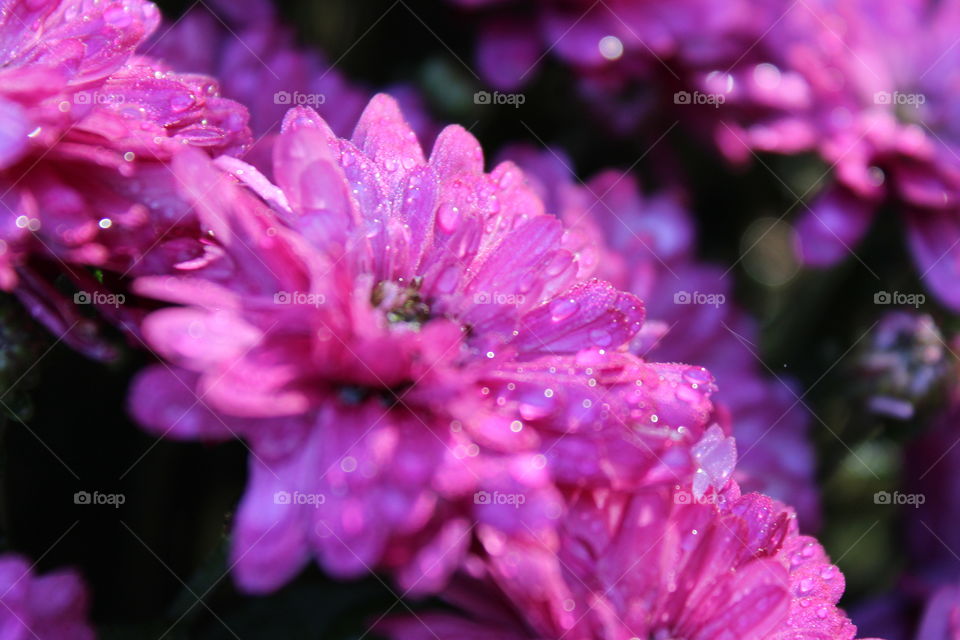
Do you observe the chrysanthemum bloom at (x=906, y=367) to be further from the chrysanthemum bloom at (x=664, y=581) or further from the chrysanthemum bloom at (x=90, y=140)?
the chrysanthemum bloom at (x=90, y=140)

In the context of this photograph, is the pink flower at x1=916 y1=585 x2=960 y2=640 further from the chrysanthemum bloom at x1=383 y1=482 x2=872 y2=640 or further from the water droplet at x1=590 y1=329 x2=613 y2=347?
the water droplet at x1=590 y1=329 x2=613 y2=347

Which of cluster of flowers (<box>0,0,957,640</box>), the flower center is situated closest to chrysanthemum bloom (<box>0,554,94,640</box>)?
cluster of flowers (<box>0,0,957,640</box>)

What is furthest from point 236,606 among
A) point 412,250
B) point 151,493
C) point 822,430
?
point 822,430

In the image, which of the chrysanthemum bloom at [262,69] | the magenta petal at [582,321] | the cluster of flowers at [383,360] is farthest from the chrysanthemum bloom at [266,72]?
the magenta petal at [582,321]

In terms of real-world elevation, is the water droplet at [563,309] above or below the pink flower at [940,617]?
above

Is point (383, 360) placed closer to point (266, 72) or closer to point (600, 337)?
point (600, 337)

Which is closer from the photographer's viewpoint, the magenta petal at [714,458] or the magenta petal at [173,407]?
the magenta petal at [173,407]

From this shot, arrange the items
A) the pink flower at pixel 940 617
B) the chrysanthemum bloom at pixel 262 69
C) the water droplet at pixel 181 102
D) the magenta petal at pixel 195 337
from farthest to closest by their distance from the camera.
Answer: the chrysanthemum bloom at pixel 262 69 → the pink flower at pixel 940 617 → the water droplet at pixel 181 102 → the magenta petal at pixel 195 337

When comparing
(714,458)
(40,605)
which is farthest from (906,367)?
(40,605)
